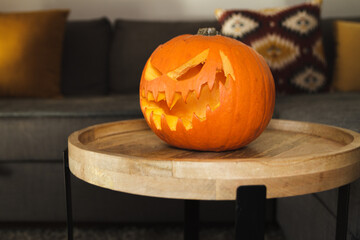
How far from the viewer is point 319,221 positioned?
977 mm

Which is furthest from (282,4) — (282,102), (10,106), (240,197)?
(240,197)

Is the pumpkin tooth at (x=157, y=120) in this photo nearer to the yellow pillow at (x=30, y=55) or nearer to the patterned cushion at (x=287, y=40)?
the patterned cushion at (x=287, y=40)

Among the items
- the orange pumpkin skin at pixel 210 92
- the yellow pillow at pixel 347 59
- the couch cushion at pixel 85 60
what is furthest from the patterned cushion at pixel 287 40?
the orange pumpkin skin at pixel 210 92

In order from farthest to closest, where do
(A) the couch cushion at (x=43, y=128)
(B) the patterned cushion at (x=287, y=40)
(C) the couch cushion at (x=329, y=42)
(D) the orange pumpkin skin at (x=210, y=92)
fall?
(C) the couch cushion at (x=329, y=42), (B) the patterned cushion at (x=287, y=40), (A) the couch cushion at (x=43, y=128), (D) the orange pumpkin skin at (x=210, y=92)

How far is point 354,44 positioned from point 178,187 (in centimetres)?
163

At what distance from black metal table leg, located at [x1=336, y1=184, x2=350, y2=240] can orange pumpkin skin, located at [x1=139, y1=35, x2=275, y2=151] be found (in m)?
0.19

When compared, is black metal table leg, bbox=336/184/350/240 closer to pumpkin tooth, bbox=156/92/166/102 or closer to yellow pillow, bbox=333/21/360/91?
pumpkin tooth, bbox=156/92/166/102

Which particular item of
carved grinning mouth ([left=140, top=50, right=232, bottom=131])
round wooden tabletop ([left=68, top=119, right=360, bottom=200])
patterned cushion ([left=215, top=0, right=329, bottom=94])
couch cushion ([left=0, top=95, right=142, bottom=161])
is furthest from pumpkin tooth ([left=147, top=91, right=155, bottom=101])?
patterned cushion ([left=215, top=0, right=329, bottom=94])

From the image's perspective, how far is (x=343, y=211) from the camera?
26.5 inches

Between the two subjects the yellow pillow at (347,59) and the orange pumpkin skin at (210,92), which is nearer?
the orange pumpkin skin at (210,92)

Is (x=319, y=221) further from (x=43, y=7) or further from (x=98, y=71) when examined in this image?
(x=43, y=7)

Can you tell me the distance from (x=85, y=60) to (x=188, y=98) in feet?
4.54

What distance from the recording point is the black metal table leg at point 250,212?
50 cm

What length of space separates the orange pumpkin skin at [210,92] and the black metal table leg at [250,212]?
176 millimetres
